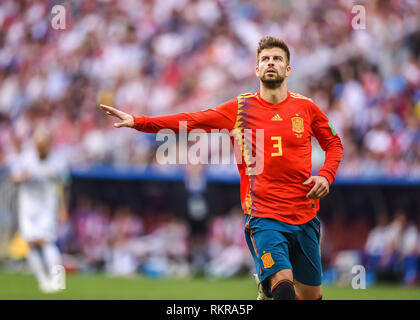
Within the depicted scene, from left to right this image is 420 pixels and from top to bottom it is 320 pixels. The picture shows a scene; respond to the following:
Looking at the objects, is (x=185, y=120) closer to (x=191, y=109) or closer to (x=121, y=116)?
(x=121, y=116)

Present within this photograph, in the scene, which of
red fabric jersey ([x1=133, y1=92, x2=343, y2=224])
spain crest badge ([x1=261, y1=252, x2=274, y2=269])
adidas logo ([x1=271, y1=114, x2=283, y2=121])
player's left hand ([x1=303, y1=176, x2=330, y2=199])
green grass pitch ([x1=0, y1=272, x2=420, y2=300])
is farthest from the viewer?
green grass pitch ([x1=0, y1=272, x2=420, y2=300])

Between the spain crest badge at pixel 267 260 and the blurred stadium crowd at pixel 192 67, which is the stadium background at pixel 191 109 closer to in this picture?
the blurred stadium crowd at pixel 192 67

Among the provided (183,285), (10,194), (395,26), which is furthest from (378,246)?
(10,194)

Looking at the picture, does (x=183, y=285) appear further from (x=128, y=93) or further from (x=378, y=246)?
(x=128, y=93)

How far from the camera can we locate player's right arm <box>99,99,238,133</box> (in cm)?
528

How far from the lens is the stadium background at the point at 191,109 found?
13688 mm

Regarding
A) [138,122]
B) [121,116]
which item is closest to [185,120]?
[138,122]

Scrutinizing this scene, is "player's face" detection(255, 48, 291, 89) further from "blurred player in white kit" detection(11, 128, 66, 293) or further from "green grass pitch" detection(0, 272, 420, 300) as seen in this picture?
"blurred player in white kit" detection(11, 128, 66, 293)

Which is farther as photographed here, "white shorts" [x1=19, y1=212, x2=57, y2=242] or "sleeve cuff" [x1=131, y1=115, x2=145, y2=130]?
"white shorts" [x1=19, y1=212, x2=57, y2=242]

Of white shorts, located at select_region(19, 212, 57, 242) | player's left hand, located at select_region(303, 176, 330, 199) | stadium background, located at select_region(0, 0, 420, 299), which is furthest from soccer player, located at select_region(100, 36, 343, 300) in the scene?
stadium background, located at select_region(0, 0, 420, 299)

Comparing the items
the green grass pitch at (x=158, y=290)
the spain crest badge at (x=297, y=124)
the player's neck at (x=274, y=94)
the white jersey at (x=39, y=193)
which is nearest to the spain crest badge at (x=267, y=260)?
the spain crest badge at (x=297, y=124)

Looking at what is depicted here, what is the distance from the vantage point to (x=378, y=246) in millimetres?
13188

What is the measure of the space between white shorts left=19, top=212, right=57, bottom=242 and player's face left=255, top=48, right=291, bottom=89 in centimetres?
630

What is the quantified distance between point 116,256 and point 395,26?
8501 millimetres
